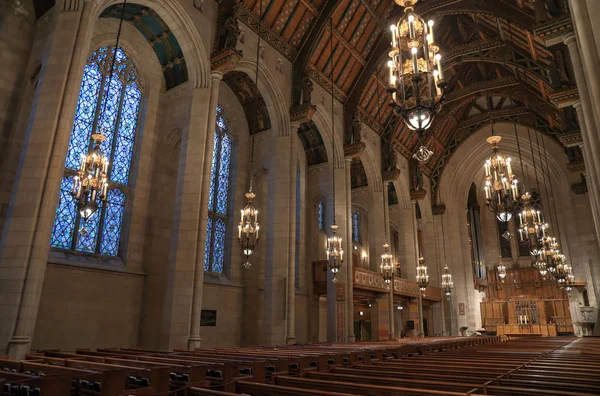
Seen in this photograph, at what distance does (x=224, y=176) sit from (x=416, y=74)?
34.3 feet

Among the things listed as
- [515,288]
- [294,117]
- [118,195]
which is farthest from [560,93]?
[515,288]

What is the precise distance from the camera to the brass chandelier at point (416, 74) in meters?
6.01

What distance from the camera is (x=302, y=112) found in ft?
47.2

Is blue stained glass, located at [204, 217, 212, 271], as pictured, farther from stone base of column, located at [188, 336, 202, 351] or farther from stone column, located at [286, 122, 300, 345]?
stone base of column, located at [188, 336, 202, 351]

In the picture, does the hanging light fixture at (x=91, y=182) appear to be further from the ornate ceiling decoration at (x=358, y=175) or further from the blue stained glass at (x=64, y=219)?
the ornate ceiling decoration at (x=358, y=175)

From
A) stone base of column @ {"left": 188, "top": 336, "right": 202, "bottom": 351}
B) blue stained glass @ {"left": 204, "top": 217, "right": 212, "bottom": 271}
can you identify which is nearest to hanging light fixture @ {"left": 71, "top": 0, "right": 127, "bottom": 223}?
stone base of column @ {"left": 188, "top": 336, "right": 202, "bottom": 351}

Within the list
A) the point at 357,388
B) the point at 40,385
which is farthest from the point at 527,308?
the point at 40,385

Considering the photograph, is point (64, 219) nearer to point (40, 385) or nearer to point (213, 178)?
point (213, 178)

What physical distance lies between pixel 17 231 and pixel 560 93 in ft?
44.5

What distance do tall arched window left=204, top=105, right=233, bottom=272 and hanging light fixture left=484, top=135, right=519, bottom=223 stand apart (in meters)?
9.11

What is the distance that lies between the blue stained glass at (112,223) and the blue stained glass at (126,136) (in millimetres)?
506

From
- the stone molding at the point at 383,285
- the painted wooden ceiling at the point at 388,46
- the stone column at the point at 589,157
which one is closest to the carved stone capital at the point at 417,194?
the painted wooden ceiling at the point at 388,46

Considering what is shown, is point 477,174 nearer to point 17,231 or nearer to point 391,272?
point 391,272

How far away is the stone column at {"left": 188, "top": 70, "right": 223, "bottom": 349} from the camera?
31.9ft
